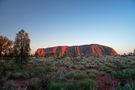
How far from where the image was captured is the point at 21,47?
21.2 m

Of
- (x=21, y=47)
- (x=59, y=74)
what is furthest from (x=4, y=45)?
(x=59, y=74)

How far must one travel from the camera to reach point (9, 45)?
46094 millimetres

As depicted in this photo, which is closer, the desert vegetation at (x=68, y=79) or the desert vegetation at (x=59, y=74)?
the desert vegetation at (x=68, y=79)

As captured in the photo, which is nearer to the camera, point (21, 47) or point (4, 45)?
point (21, 47)

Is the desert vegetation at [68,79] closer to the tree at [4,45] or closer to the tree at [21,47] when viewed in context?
the tree at [21,47]

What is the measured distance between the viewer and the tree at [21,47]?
20734 millimetres

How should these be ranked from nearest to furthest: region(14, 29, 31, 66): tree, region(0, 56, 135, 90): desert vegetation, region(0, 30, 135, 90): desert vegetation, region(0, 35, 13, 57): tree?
region(0, 56, 135, 90): desert vegetation
region(0, 30, 135, 90): desert vegetation
region(14, 29, 31, 66): tree
region(0, 35, 13, 57): tree

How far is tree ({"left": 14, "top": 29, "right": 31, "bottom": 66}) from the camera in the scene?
20734 millimetres

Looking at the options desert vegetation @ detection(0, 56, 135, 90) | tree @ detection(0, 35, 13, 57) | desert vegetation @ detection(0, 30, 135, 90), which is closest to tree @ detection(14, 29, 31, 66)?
desert vegetation @ detection(0, 30, 135, 90)

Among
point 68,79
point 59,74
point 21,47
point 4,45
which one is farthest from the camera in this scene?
point 4,45

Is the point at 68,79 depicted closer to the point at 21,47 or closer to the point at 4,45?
the point at 21,47

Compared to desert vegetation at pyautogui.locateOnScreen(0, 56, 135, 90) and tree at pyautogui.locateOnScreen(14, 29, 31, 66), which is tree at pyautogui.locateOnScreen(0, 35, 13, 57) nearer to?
tree at pyautogui.locateOnScreen(14, 29, 31, 66)

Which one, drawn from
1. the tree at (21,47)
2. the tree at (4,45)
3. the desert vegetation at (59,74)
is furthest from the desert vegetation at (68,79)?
the tree at (4,45)

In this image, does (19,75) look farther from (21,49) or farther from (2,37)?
(2,37)
